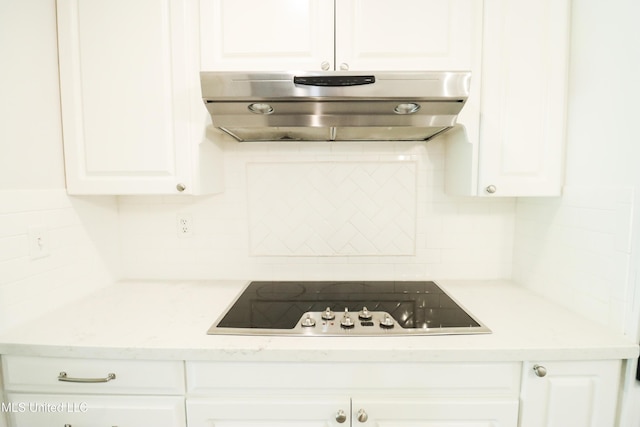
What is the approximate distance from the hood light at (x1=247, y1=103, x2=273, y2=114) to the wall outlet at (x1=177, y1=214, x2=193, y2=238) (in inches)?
26.4

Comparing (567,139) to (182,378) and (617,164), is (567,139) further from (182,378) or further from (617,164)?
(182,378)

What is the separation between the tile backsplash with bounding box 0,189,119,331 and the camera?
0.92m

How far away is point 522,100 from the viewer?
106cm

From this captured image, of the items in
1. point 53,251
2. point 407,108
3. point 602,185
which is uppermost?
point 407,108

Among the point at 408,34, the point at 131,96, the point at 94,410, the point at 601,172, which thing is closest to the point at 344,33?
the point at 408,34

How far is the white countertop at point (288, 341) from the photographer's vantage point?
833mm

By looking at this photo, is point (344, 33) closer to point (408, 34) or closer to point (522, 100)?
point (408, 34)

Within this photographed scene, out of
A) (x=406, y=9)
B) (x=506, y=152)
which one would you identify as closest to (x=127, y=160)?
(x=406, y=9)

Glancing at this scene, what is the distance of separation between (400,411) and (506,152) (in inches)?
37.3

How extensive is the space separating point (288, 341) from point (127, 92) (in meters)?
1.05

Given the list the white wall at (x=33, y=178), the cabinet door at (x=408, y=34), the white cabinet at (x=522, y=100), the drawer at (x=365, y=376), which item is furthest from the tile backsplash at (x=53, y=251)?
the white cabinet at (x=522, y=100)

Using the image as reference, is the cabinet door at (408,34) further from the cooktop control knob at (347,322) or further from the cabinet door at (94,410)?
the cabinet door at (94,410)

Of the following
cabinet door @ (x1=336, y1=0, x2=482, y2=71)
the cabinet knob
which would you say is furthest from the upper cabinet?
the cabinet knob

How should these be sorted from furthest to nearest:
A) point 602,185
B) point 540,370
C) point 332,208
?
point 332,208 < point 602,185 < point 540,370
